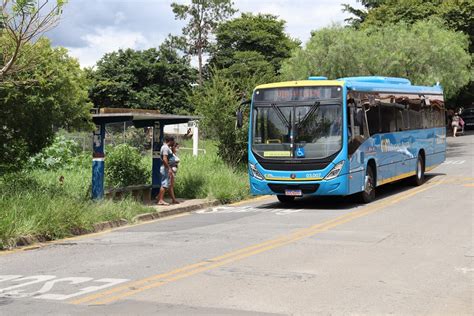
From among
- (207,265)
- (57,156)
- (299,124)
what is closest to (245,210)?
(299,124)

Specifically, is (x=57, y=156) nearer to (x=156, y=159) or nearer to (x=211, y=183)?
(x=156, y=159)

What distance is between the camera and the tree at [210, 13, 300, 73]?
69125 mm

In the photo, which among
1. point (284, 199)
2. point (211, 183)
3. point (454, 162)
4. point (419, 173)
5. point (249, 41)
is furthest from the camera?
point (249, 41)

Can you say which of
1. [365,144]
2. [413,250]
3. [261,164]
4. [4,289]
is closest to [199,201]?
[261,164]

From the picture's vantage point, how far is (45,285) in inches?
297

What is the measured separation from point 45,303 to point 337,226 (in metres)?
7.05

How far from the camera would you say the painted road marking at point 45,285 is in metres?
7.02

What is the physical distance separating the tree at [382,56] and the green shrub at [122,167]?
14588mm

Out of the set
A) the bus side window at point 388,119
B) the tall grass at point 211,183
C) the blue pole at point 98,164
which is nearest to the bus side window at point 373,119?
the bus side window at point 388,119

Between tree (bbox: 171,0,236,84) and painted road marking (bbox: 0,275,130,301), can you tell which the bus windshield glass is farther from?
tree (bbox: 171,0,236,84)

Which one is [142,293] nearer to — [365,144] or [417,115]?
[365,144]

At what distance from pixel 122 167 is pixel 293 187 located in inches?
185

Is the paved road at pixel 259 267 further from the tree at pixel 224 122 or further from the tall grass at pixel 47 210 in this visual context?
the tree at pixel 224 122

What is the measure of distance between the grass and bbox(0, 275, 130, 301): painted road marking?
2696mm
